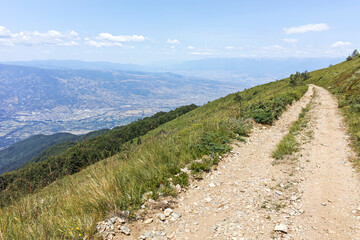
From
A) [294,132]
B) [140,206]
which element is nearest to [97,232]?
[140,206]

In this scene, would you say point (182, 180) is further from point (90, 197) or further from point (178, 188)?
point (90, 197)

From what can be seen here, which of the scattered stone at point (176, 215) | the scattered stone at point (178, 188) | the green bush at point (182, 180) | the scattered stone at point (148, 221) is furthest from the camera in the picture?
the green bush at point (182, 180)

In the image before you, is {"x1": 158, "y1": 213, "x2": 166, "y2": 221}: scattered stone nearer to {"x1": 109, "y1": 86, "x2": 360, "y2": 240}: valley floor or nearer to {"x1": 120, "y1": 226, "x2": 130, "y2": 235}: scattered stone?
{"x1": 109, "y1": 86, "x2": 360, "y2": 240}: valley floor

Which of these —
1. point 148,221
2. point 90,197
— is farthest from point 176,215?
point 90,197

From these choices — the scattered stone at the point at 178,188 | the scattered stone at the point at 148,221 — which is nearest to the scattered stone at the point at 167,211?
the scattered stone at the point at 148,221

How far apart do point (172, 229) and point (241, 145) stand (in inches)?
231

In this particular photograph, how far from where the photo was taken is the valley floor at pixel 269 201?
3.70 meters

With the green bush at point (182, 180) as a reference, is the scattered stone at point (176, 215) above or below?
below

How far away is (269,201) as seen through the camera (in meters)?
4.68

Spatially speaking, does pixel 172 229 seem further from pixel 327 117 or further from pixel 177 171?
pixel 327 117

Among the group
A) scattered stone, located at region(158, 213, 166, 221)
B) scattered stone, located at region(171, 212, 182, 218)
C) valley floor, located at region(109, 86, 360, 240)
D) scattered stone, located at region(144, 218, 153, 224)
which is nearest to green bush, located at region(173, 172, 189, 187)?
valley floor, located at region(109, 86, 360, 240)

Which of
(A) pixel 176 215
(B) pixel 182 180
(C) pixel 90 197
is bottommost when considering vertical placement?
(A) pixel 176 215

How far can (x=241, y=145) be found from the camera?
28.8ft

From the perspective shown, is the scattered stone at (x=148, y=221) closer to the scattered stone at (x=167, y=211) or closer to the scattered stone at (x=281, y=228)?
the scattered stone at (x=167, y=211)
